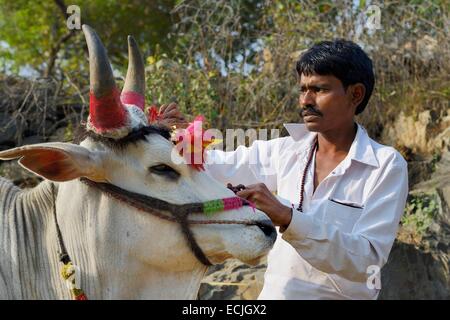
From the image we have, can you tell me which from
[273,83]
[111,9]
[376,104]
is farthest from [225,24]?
[111,9]

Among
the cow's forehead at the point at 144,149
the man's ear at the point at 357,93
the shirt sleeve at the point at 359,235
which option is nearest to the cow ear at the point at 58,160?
the cow's forehead at the point at 144,149

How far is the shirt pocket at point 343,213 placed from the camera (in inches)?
137

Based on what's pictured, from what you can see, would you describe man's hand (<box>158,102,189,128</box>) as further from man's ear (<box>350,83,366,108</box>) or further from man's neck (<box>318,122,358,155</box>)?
man's ear (<box>350,83,366,108</box>)

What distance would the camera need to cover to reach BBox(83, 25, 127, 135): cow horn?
2934 mm

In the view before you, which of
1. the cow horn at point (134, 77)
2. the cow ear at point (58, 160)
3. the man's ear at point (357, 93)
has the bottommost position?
the cow ear at point (58, 160)

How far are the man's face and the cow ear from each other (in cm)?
117

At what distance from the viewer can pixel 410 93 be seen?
7270 mm

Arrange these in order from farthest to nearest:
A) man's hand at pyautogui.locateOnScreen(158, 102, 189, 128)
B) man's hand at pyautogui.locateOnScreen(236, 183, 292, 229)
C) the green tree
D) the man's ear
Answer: the green tree → the man's ear → man's hand at pyautogui.locateOnScreen(158, 102, 189, 128) → man's hand at pyautogui.locateOnScreen(236, 183, 292, 229)

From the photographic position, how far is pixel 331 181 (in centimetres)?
359

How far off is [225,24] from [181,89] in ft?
3.16

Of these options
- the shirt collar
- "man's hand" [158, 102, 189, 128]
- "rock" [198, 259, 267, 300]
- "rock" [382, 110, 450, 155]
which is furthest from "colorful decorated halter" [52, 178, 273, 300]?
"rock" [382, 110, 450, 155]

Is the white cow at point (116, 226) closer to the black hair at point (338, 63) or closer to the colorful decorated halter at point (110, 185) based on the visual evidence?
the colorful decorated halter at point (110, 185)

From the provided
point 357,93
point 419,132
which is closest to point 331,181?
point 357,93

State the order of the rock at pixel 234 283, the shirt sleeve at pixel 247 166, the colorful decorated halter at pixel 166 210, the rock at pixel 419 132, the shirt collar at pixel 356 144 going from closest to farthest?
1. the colorful decorated halter at pixel 166 210
2. the shirt collar at pixel 356 144
3. the shirt sleeve at pixel 247 166
4. the rock at pixel 234 283
5. the rock at pixel 419 132
